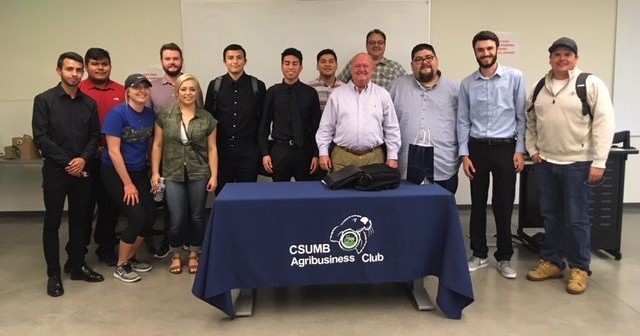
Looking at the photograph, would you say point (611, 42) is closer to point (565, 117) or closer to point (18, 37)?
point (565, 117)

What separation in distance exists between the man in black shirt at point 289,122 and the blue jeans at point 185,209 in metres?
0.54

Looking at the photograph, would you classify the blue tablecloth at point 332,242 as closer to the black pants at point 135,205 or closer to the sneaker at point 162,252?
the black pants at point 135,205

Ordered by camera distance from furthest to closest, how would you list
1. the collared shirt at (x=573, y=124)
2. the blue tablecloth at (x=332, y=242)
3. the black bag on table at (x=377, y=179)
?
the collared shirt at (x=573, y=124)
the black bag on table at (x=377, y=179)
the blue tablecloth at (x=332, y=242)

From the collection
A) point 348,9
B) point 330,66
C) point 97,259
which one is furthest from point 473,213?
point 97,259

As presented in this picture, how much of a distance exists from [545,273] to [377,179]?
1.52 meters

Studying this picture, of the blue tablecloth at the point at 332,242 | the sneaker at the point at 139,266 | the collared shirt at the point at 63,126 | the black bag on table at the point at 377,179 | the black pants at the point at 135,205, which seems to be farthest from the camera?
the sneaker at the point at 139,266

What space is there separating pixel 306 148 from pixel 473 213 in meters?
1.31

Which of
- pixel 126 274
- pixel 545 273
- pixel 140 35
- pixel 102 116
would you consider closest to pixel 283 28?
pixel 140 35

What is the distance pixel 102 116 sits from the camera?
3809 mm

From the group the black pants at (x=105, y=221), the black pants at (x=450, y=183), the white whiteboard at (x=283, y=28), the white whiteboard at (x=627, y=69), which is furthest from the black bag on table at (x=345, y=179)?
the white whiteboard at (x=627, y=69)

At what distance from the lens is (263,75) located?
16.9 ft

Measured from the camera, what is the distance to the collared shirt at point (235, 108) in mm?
3773

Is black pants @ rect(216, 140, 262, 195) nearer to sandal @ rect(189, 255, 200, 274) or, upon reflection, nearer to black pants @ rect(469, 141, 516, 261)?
sandal @ rect(189, 255, 200, 274)

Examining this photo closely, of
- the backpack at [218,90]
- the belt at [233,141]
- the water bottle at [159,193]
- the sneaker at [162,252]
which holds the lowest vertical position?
the sneaker at [162,252]
